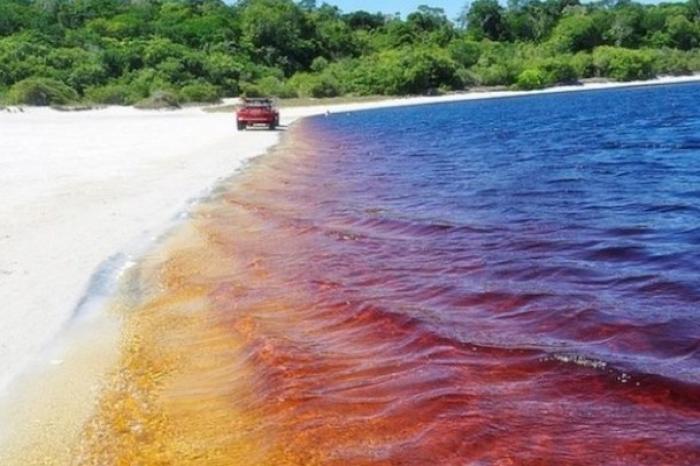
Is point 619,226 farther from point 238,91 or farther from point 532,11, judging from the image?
point 532,11

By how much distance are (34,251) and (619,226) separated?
31.1 ft

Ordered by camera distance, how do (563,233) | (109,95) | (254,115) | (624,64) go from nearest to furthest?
(563,233)
(254,115)
(109,95)
(624,64)

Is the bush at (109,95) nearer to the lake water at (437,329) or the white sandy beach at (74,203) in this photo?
the white sandy beach at (74,203)

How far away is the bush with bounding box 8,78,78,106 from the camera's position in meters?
67.4

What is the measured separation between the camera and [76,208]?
15617mm

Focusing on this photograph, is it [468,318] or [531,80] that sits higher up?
[531,80]

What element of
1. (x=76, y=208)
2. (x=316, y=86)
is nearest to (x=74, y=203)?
(x=76, y=208)

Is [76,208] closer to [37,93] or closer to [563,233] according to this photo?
[563,233]

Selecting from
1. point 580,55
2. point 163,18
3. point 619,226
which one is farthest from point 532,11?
point 619,226

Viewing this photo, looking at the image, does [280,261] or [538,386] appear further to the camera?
[280,261]

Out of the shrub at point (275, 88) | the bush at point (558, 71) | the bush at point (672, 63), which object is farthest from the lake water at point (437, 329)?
the bush at point (672, 63)

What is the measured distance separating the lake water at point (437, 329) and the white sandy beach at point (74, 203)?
1.07 m

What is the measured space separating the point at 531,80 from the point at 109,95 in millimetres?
64458

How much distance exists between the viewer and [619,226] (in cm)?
1346
